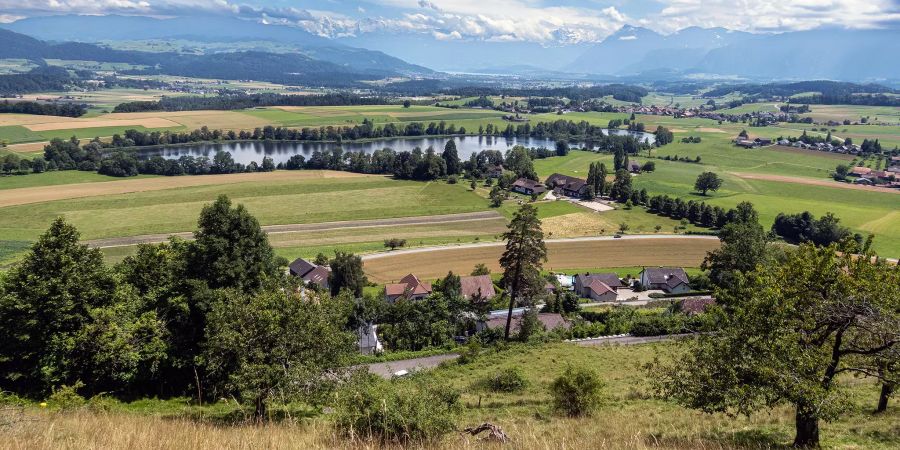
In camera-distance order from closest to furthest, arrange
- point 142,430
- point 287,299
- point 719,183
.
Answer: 1. point 142,430
2. point 287,299
3. point 719,183

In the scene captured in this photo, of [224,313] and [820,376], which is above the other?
[820,376]

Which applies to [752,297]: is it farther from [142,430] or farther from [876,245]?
[876,245]

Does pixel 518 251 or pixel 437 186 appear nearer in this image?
pixel 518 251

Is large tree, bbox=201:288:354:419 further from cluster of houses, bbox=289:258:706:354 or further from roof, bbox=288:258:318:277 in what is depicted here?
roof, bbox=288:258:318:277

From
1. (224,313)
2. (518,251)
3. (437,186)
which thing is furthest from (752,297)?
(437,186)

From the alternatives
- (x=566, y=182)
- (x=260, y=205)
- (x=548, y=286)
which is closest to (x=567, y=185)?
(x=566, y=182)

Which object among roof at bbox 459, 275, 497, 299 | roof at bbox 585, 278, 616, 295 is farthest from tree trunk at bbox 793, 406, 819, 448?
roof at bbox 585, 278, 616, 295

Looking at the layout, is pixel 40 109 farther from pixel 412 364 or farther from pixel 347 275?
pixel 412 364
